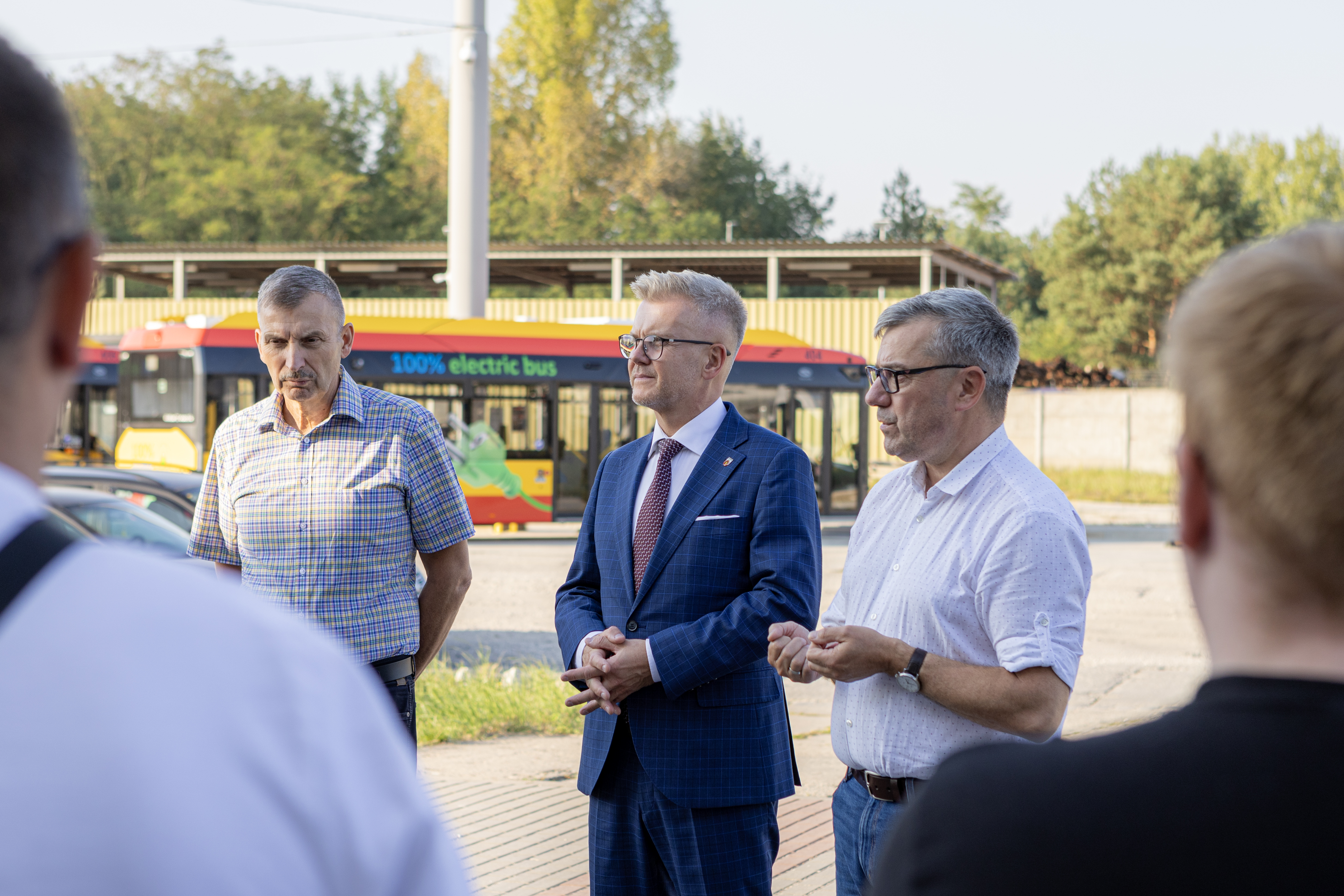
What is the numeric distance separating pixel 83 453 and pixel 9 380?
92.7ft

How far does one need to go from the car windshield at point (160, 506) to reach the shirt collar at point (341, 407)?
5.71 m

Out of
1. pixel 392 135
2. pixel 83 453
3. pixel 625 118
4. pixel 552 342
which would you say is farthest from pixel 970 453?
pixel 392 135

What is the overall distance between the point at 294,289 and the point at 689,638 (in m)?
1.73

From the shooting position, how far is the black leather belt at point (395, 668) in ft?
11.8

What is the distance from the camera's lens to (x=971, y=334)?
3.09 meters

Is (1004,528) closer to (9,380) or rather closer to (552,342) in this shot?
(9,380)

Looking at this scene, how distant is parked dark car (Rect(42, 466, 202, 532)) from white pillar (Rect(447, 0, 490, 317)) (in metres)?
9.12

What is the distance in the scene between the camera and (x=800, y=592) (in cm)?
326

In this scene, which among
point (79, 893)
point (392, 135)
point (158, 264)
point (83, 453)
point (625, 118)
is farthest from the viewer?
point (392, 135)

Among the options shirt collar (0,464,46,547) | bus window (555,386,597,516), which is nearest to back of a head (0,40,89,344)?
shirt collar (0,464,46,547)

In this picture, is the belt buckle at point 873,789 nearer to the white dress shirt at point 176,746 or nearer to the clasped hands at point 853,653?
the clasped hands at point 853,653

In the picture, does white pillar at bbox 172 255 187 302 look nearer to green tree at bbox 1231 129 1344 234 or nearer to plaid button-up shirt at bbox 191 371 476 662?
plaid button-up shirt at bbox 191 371 476 662

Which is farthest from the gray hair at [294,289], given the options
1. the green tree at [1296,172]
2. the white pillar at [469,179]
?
the green tree at [1296,172]

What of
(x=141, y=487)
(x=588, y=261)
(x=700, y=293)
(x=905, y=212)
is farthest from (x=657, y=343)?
(x=905, y=212)
